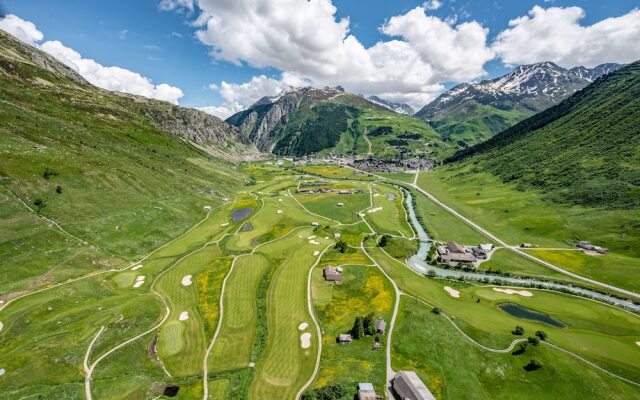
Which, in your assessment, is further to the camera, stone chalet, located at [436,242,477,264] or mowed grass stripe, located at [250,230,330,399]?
stone chalet, located at [436,242,477,264]

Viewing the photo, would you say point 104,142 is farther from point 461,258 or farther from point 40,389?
point 461,258

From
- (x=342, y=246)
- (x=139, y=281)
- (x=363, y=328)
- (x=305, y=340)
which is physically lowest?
(x=139, y=281)

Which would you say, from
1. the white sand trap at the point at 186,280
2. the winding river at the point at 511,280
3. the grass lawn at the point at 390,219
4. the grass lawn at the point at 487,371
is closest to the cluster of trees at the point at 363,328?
the grass lawn at the point at 487,371

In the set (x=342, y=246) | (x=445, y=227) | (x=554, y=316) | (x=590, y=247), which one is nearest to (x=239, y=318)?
(x=342, y=246)

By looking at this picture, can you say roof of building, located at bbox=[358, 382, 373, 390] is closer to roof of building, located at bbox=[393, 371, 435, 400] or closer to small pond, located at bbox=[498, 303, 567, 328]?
roof of building, located at bbox=[393, 371, 435, 400]

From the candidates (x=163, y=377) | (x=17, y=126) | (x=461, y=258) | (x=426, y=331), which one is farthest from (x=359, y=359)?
(x=17, y=126)

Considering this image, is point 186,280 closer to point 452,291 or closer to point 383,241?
point 383,241

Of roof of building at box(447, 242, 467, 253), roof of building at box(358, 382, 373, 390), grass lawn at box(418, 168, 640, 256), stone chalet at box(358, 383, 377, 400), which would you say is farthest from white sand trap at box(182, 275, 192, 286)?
grass lawn at box(418, 168, 640, 256)

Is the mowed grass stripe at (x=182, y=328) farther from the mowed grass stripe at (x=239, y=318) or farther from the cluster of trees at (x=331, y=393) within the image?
the cluster of trees at (x=331, y=393)
